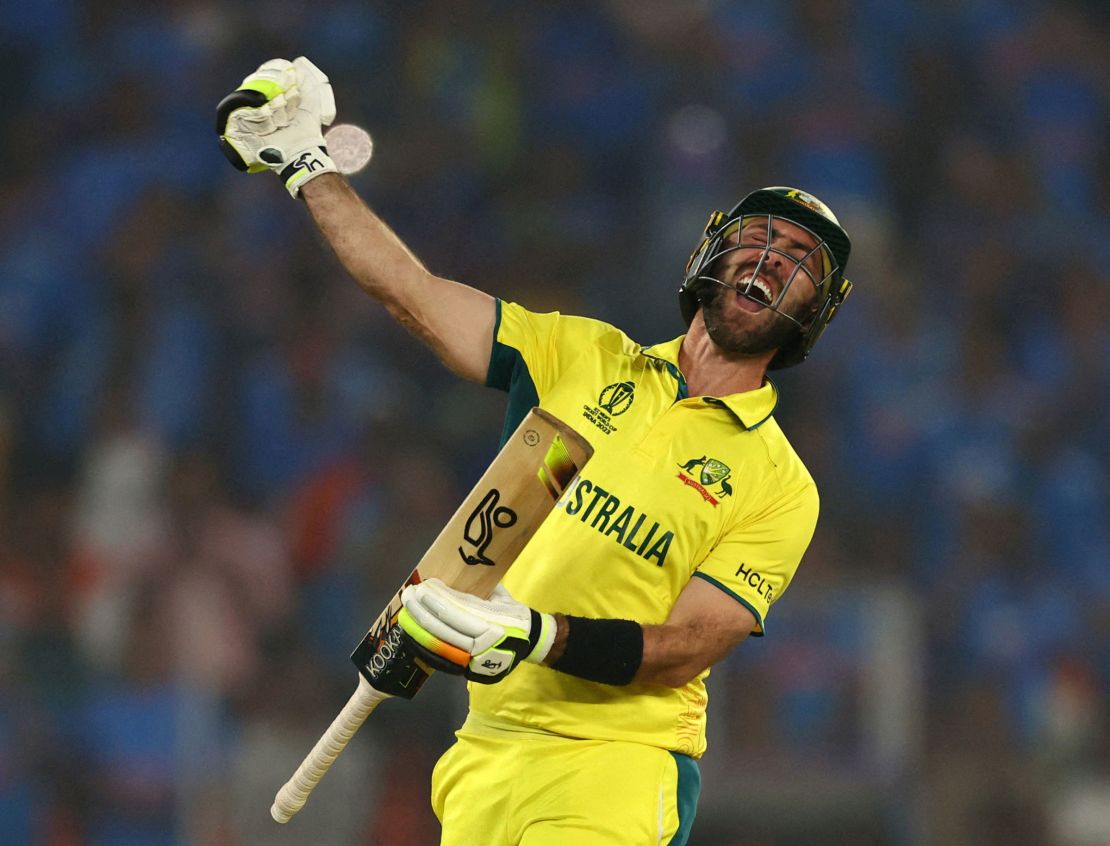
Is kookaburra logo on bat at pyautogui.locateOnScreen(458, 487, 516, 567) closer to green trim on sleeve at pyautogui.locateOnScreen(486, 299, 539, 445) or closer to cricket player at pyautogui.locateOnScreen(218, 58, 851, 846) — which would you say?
cricket player at pyautogui.locateOnScreen(218, 58, 851, 846)

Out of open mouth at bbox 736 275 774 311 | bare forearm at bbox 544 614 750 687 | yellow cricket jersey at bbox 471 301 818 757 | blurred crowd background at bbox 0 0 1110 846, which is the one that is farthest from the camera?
blurred crowd background at bbox 0 0 1110 846

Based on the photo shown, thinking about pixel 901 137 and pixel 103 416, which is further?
pixel 901 137

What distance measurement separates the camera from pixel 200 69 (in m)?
7.95

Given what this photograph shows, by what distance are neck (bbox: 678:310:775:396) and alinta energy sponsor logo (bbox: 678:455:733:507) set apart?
0.19 m

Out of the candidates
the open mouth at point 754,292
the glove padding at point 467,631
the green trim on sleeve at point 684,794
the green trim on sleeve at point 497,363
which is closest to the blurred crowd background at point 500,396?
the green trim on sleeve at point 684,794

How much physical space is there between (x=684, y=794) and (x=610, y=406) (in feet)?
2.49

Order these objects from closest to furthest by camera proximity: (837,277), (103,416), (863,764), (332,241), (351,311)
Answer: (332,241)
(837,277)
(863,764)
(103,416)
(351,311)

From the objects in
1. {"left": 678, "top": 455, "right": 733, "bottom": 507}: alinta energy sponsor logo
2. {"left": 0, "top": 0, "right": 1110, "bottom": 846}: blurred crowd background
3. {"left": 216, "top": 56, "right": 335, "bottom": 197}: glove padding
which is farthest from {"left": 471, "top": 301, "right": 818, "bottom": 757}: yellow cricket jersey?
{"left": 0, "top": 0, "right": 1110, "bottom": 846}: blurred crowd background

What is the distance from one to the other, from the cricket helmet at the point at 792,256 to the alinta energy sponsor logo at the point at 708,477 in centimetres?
34

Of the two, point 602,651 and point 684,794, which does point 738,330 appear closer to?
point 602,651

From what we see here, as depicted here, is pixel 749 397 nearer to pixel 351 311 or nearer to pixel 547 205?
pixel 351 311

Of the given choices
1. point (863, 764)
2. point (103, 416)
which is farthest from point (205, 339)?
point (863, 764)

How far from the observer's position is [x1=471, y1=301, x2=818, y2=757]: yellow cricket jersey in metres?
2.97

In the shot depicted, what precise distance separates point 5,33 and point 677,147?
11.3 feet
